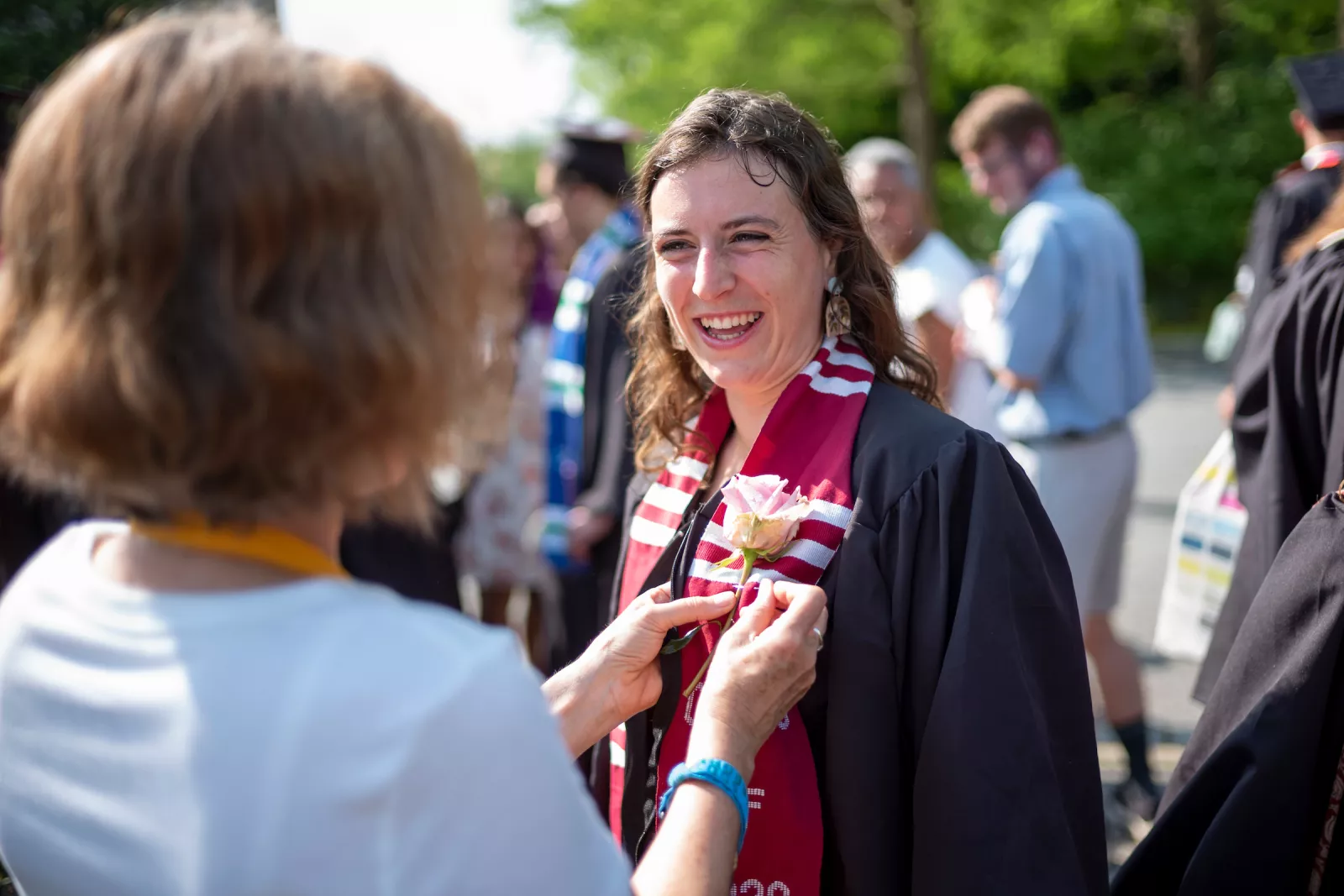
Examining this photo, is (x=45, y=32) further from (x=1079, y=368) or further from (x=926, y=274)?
(x=1079, y=368)

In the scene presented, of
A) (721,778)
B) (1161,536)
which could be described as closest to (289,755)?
(721,778)

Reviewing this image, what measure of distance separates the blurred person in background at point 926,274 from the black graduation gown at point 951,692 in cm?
282

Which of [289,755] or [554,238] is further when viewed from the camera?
[554,238]

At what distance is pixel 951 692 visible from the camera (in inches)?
65.7

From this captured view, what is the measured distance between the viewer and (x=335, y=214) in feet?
3.29

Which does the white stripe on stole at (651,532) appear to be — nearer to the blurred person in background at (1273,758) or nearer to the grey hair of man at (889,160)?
the blurred person in background at (1273,758)

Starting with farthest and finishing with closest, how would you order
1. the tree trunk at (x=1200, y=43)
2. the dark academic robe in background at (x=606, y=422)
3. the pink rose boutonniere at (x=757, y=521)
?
the tree trunk at (x=1200, y=43) < the dark academic robe in background at (x=606, y=422) < the pink rose boutonniere at (x=757, y=521)

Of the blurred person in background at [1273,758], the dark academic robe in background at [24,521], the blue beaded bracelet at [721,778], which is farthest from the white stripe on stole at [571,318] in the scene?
the blue beaded bracelet at [721,778]

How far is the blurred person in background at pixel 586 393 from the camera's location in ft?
13.8

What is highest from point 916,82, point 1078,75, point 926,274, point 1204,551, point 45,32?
point 1078,75

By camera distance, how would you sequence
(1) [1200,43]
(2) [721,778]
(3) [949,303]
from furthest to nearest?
(1) [1200,43]
(3) [949,303]
(2) [721,778]

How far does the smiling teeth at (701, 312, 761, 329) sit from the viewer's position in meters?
2.05

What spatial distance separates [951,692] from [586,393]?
279 cm

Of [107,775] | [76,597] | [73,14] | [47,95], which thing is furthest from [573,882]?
[73,14]
